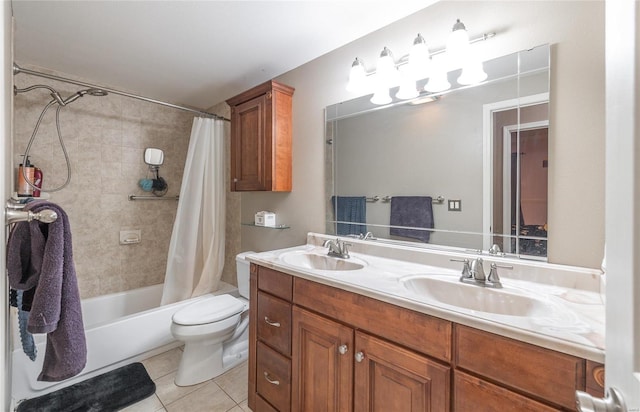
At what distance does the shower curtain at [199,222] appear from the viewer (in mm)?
2484

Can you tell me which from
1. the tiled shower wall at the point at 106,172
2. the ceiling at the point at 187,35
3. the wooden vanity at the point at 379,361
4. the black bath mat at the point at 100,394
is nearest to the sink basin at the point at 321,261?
the wooden vanity at the point at 379,361

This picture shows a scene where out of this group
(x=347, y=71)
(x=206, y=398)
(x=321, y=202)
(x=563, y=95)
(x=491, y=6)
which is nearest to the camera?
(x=563, y=95)

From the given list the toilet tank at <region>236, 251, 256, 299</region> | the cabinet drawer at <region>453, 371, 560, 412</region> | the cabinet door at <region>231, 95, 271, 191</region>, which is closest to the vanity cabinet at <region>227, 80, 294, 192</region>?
the cabinet door at <region>231, 95, 271, 191</region>

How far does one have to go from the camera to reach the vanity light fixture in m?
1.30

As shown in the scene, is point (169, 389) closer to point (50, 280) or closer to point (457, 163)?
point (50, 280)

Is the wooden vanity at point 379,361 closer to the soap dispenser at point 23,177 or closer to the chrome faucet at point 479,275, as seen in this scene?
the chrome faucet at point 479,275

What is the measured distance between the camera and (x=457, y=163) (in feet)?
4.56

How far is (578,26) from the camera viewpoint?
1.08m

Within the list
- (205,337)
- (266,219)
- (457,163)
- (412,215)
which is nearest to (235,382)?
(205,337)

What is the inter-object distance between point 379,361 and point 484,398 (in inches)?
13.6

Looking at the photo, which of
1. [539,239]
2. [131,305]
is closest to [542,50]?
[539,239]

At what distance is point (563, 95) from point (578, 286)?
Answer: 0.75 metres

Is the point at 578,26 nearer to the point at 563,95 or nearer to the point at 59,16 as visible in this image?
the point at 563,95

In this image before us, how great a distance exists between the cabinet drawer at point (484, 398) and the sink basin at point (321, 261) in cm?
71
